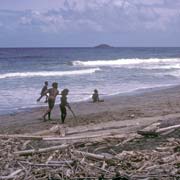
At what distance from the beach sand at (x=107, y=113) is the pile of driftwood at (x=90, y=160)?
181 inches

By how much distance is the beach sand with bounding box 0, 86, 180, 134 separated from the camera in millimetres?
16459

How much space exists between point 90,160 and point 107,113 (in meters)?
10.7

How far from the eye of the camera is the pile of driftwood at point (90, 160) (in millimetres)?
7516

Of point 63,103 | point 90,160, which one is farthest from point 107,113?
point 90,160

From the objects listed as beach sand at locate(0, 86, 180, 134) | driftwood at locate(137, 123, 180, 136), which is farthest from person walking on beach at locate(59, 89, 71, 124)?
driftwood at locate(137, 123, 180, 136)

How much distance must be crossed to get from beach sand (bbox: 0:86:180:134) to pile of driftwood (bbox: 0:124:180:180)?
4.60 meters

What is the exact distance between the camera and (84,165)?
790 centimetres

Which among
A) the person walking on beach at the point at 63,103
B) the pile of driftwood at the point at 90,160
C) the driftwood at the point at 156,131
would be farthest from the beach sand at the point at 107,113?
the pile of driftwood at the point at 90,160

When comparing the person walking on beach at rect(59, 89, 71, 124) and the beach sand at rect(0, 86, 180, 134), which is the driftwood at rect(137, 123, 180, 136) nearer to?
the beach sand at rect(0, 86, 180, 134)

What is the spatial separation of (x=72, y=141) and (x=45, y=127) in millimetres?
6511

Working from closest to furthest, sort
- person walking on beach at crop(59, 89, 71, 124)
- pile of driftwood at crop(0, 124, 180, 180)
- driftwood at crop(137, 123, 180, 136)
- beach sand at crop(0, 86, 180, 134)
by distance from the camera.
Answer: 1. pile of driftwood at crop(0, 124, 180, 180)
2. driftwood at crop(137, 123, 180, 136)
3. beach sand at crop(0, 86, 180, 134)
4. person walking on beach at crop(59, 89, 71, 124)

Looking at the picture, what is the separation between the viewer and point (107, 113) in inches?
750

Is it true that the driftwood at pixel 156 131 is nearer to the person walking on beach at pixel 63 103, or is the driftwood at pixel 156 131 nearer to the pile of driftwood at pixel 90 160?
the pile of driftwood at pixel 90 160

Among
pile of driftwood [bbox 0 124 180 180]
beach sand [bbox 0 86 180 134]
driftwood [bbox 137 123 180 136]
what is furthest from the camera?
beach sand [bbox 0 86 180 134]
